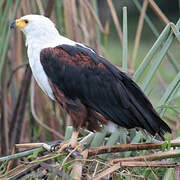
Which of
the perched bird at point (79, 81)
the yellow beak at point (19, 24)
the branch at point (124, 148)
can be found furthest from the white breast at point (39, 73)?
the branch at point (124, 148)

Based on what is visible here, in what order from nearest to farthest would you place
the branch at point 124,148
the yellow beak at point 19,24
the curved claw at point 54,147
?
the branch at point 124,148
the curved claw at point 54,147
the yellow beak at point 19,24

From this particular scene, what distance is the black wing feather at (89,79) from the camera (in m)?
3.26

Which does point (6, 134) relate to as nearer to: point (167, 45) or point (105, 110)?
point (105, 110)

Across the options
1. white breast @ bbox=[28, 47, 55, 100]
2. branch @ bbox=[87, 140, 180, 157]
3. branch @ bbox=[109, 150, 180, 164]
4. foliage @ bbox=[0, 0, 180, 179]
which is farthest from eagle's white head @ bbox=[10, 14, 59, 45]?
branch @ bbox=[109, 150, 180, 164]

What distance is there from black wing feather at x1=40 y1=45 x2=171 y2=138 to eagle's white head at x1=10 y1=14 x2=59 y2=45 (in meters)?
0.13

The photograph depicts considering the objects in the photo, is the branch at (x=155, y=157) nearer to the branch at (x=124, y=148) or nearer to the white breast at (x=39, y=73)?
the branch at (x=124, y=148)

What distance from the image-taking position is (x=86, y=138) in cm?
320

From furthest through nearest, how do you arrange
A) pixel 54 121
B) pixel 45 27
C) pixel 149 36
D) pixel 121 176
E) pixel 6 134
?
pixel 149 36, pixel 54 121, pixel 6 134, pixel 45 27, pixel 121 176

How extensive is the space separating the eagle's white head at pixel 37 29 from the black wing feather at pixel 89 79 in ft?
0.41

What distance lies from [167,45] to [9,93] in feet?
7.15

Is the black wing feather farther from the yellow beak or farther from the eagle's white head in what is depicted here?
the yellow beak

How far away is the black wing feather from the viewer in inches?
128

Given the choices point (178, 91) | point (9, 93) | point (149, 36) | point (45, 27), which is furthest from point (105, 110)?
point (149, 36)

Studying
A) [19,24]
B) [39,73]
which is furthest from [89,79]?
[19,24]
